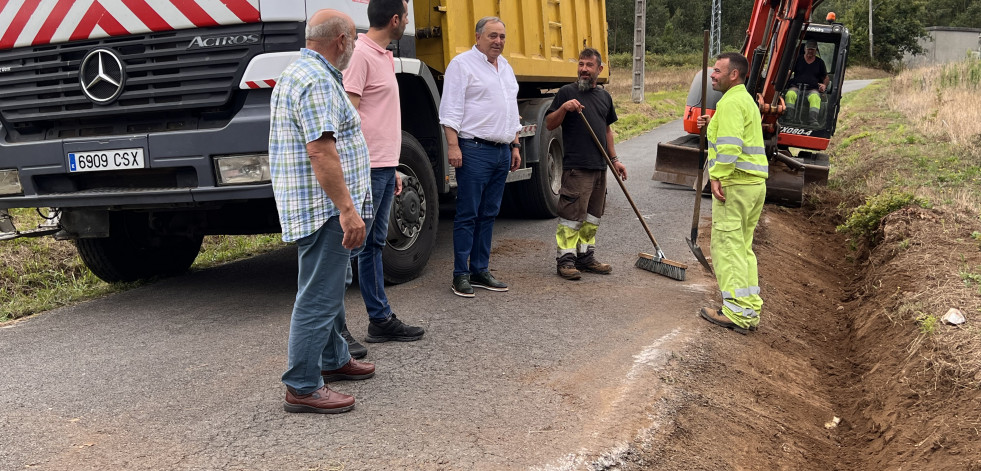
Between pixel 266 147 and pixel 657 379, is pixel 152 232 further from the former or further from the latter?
pixel 657 379

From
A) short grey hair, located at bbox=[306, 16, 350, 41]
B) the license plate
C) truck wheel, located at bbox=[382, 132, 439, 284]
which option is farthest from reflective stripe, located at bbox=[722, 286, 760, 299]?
the license plate

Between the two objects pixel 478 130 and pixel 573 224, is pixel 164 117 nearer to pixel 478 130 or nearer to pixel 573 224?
pixel 478 130

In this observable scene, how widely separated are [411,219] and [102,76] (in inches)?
86.3

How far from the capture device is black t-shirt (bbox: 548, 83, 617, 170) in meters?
6.40

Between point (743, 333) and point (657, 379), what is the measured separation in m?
1.39

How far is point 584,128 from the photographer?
21.0ft

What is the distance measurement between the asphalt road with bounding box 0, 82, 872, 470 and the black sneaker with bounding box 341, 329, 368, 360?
0.31 feet

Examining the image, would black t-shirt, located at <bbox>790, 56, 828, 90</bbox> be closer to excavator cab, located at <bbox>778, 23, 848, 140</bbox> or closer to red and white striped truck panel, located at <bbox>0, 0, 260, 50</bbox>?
excavator cab, located at <bbox>778, 23, 848, 140</bbox>

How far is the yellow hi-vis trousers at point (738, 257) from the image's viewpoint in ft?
17.7

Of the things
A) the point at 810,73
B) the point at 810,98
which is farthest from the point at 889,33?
the point at 810,98

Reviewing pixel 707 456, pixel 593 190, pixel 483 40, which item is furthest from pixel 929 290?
pixel 483 40

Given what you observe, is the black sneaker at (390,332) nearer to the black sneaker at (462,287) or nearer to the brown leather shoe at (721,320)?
the black sneaker at (462,287)

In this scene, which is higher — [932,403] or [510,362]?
[510,362]

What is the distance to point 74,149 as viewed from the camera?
532cm
